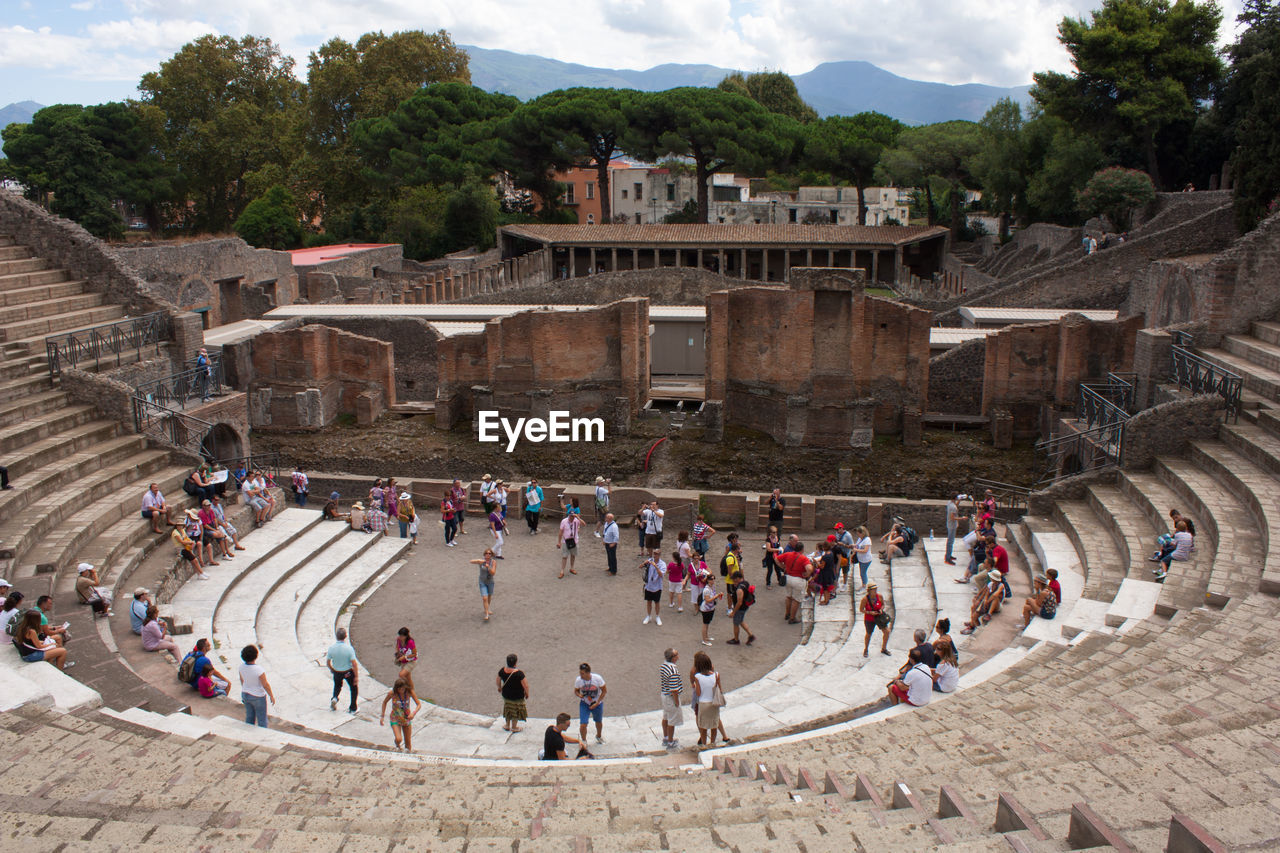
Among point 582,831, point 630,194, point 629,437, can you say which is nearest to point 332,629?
point 582,831

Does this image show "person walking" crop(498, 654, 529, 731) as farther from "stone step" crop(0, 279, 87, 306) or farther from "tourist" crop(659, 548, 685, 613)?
"stone step" crop(0, 279, 87, 306)

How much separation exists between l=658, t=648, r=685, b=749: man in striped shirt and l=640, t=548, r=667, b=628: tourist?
3193 mm

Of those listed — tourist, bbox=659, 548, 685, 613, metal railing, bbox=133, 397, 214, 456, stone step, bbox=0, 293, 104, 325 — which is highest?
stone step, bbox=0, 293, 104, 325

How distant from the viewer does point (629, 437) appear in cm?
2253

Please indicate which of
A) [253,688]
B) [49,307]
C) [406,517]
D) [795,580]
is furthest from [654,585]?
[49,307]

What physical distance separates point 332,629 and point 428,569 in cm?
263

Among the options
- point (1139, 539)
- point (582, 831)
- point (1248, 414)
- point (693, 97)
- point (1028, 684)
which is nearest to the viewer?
point (582, 831)

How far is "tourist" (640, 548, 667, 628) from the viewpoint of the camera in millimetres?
13445

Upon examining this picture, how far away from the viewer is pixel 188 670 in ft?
34.3

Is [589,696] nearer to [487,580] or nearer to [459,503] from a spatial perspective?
[487,580]

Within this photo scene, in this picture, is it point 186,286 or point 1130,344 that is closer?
point 1130,344

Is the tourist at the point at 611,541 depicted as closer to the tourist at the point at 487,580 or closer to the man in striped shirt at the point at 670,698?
the tourist at the point at 487,580

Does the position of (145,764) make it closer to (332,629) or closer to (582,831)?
(582,831)

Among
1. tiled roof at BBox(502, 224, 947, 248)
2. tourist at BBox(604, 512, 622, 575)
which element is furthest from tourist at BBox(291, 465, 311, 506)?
tiled roof at BBox(502, 224, 947, 248)
